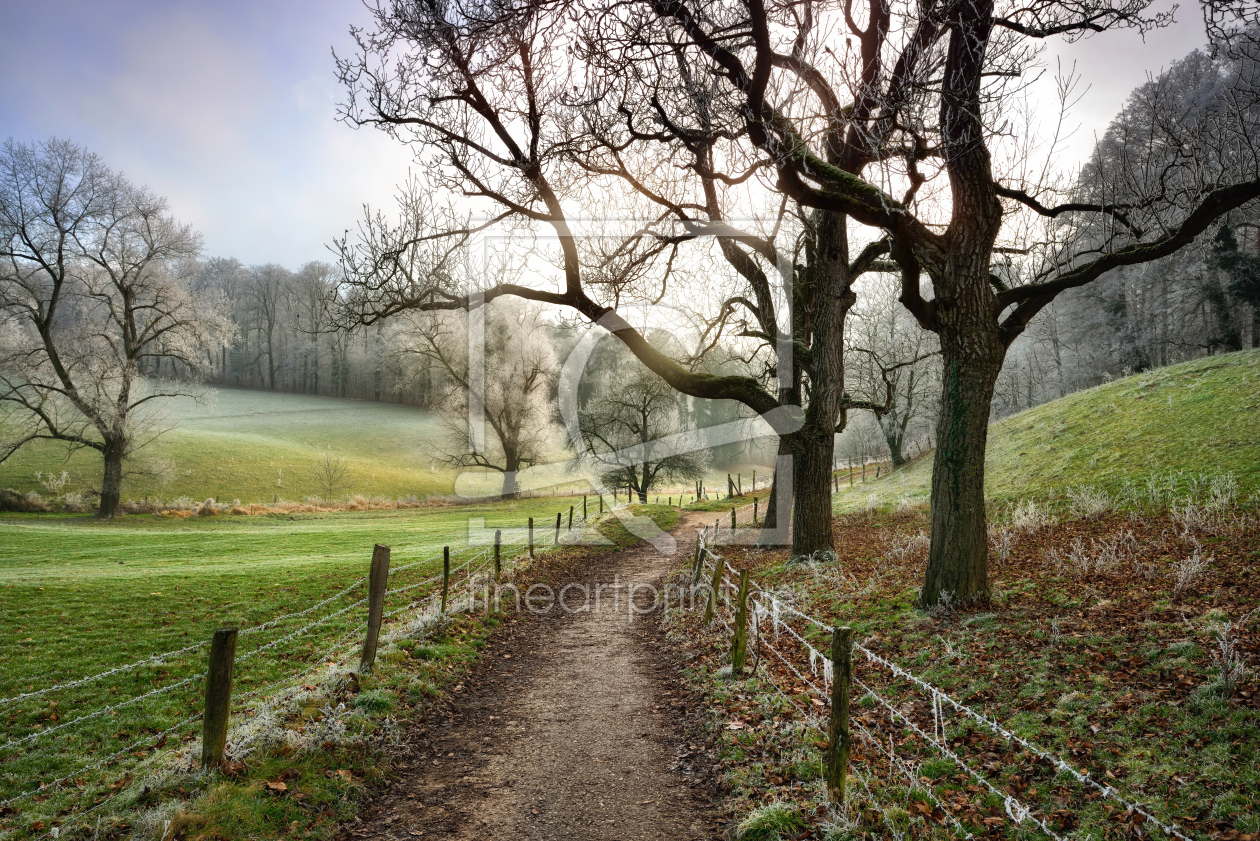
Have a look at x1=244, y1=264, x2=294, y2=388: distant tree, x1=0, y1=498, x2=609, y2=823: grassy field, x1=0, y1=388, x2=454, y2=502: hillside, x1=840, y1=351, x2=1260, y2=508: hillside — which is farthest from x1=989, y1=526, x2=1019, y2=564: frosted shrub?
x1=244, y1=264, x2=294, y2=388: distant tree

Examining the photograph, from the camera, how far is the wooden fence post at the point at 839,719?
4.52 m

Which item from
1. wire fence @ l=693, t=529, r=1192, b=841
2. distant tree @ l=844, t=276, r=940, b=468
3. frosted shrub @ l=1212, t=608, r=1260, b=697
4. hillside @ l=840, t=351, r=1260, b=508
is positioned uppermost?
distant tree @ l=844, t=276, r=940, b=468

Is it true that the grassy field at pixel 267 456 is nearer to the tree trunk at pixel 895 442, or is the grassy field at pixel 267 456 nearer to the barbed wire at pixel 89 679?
the tree trunk at pixel 895 442

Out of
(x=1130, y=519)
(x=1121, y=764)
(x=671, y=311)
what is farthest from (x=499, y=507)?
(x=1121, y=764)

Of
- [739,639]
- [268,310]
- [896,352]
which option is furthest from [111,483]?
[268,310]

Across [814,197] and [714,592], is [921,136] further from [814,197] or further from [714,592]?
[714,592]

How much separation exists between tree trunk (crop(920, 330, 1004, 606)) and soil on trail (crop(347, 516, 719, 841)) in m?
3.74

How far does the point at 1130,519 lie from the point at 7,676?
18731mm

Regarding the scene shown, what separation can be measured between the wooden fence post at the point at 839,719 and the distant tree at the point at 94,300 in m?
34.7

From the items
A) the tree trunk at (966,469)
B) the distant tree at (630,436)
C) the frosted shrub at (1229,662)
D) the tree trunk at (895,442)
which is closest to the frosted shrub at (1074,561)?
the tree trunk at (966,469)

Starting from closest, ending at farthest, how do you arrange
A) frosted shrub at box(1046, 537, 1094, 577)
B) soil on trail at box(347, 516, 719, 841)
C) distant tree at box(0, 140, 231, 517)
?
soil on trail at box(347, 516, 719, 841) < frosted shrub at box(1046, 537, 1094, 577) < distant tree at box(0, 140, 231, 517)

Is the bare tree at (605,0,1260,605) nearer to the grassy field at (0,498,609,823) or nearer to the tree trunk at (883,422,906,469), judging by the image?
the grassy field at (0,498,609,823)

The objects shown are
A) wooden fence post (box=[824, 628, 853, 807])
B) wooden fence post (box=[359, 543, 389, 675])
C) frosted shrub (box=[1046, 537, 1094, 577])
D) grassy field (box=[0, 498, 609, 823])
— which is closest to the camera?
wooden fence post (box=[824, 628, 853, 807])

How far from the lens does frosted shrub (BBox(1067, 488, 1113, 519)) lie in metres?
13.5
